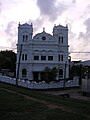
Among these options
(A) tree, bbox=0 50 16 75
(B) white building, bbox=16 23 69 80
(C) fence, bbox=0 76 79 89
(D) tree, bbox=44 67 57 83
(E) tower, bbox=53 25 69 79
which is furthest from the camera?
(A) tree, bbox=0 50 16 75

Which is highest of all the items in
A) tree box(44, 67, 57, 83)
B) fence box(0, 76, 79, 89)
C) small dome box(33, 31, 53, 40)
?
small dome box(33, 31, 53, 40)

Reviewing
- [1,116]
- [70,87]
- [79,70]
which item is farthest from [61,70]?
[1,116]

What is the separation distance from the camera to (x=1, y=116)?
11.9 meters

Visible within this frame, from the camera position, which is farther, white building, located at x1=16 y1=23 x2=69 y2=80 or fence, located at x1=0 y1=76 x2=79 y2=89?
white building, located at x1=16 y1=23 x2=69 y2=80

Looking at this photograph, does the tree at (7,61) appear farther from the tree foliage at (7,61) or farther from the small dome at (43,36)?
the small dome at (43,36)

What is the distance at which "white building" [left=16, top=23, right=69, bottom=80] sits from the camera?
68812 mm

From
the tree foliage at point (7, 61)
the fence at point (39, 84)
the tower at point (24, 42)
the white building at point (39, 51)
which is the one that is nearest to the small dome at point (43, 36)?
the white building at point (39, 51)

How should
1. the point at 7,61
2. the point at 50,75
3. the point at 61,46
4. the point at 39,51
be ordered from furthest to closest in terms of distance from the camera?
the point at 7,61
the point at 61,46
the point at 39,51
the point at 50,75

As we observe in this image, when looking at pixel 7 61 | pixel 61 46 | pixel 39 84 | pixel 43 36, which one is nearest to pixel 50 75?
pixel 39 84

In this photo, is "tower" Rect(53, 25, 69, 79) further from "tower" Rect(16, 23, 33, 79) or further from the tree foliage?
the tree foliage

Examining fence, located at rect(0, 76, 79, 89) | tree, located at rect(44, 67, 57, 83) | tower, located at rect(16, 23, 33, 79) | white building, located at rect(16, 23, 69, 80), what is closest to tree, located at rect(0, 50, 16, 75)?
tower, located at rect(16, 23, 33, 79)

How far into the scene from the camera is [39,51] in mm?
68875

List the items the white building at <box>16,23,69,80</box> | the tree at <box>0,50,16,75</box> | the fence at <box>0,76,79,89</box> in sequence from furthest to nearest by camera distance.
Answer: the tree at <box>0,50,16,75</box>
the white building at <box>16,23,69,80</box>
the fence at <box>0,76,79,89</box>

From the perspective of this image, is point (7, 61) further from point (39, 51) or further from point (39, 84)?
point (39, 84)
